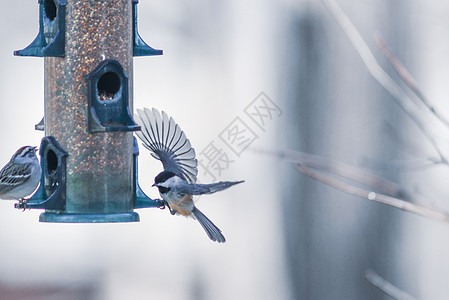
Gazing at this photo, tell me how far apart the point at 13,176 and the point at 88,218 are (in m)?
1.06

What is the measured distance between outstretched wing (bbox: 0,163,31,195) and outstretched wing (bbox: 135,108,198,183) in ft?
2.66

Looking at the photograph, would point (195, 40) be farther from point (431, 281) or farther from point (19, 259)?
point (431, 281)

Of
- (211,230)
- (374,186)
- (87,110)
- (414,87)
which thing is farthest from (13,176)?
(414,87)

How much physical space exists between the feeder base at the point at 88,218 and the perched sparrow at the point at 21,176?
0.54 metres

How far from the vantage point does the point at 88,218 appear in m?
5.17

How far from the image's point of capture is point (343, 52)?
41.5 feet

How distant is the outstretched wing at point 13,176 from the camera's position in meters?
5.80

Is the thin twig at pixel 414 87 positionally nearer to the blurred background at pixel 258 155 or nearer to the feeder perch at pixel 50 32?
the feeder perch at pixel 50 32

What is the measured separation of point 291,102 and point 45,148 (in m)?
7.59

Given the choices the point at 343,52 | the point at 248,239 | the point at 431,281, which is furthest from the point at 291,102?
the point at 431,281

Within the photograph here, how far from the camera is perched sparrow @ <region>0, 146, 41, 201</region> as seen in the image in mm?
5711

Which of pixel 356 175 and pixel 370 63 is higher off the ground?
pixel 370 63

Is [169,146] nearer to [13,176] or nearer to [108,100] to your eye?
[108,100]

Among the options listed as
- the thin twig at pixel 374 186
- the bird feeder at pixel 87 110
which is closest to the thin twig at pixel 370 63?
the thin twig at pixel 374 186
